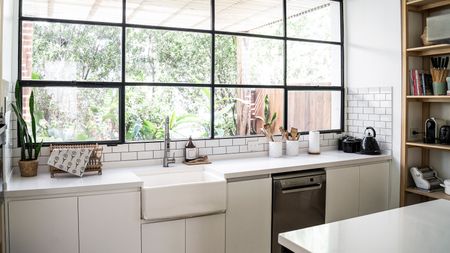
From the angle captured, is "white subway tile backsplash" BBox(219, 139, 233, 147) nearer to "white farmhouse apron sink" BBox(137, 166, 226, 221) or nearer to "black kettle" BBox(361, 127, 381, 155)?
"white farmhouse apron sink" BBox(137, 166, 226, 221)

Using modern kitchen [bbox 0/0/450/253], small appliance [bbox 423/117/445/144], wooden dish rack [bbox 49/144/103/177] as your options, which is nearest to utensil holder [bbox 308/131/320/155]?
modern kitchen [bbox 0/0/450/253]

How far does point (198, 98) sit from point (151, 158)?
0.71 m

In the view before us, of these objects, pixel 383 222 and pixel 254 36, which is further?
pixel 254 36

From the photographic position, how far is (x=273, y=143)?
3562mm

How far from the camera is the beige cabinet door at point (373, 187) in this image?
3572mm

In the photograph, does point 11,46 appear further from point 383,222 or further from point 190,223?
point 383,222

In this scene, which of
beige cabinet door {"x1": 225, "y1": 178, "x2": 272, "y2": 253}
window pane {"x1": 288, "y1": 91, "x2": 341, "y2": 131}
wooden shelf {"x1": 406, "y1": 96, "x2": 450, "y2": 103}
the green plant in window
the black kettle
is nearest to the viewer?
beige cabinet door {"x1": 225, "y1": 178, "x2": 272, "y2": 253}

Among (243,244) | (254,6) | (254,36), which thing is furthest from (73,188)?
(254,6)

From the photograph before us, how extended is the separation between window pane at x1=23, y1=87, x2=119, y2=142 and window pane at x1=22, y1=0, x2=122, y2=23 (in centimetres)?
57

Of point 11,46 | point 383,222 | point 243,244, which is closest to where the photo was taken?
point 383,222

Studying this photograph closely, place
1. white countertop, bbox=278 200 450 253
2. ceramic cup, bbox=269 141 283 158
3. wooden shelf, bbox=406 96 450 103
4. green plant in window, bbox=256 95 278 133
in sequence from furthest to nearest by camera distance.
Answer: green plant in window, bbox=256 95 278 133
ceramic cup, bbox=269 141 283 158
wooden shelf, bbox=406 96 450 103
white countertop, bbox=278 200 450 253

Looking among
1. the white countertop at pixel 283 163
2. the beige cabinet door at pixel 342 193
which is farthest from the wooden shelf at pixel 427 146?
the beige cabinet door at pixel 342 193

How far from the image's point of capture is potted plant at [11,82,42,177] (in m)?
2.55

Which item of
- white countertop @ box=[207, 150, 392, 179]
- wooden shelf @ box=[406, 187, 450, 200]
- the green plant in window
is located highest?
the green plant in window
